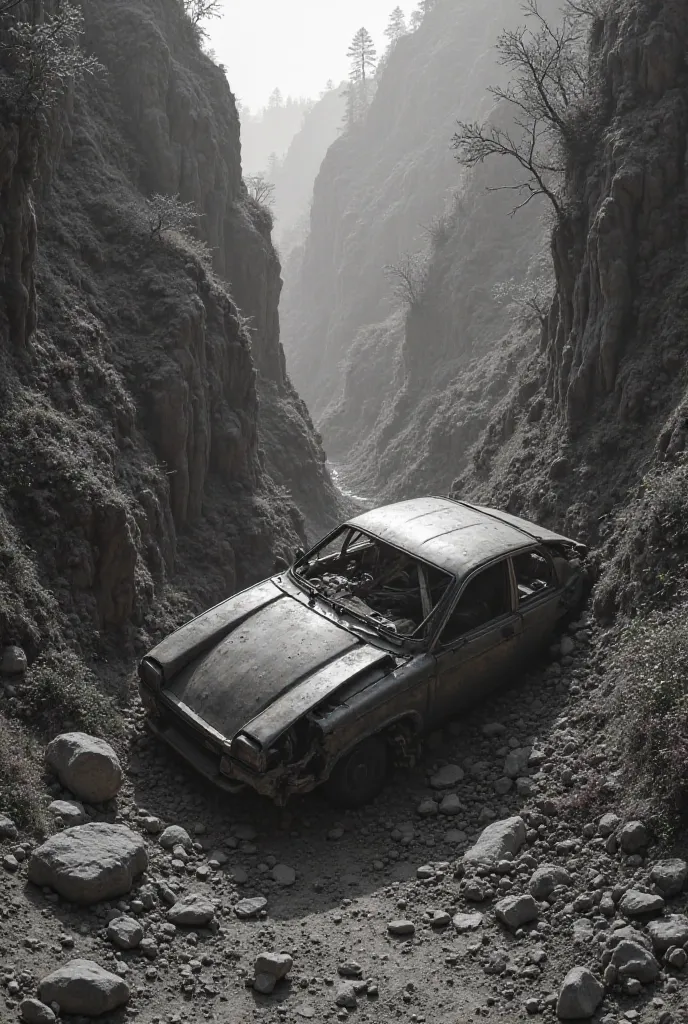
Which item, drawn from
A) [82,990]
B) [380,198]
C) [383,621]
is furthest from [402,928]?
[380,198]

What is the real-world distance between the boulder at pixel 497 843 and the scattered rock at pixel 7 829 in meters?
3.12

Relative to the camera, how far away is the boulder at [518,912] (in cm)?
579

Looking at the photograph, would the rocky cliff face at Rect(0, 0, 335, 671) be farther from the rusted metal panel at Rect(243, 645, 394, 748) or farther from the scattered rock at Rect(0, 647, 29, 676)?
the rusted metal panel at Rect(243, 645, 394, 748)

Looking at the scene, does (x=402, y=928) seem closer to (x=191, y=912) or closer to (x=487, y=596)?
(x=191, y=912)

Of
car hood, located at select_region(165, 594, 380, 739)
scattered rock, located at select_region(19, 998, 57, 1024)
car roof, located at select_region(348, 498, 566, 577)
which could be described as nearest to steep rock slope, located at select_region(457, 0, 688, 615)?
car roof, located at select_region(348, 498, 566, 577)

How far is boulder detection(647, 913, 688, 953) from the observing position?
511 cm

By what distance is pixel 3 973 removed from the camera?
4652mm

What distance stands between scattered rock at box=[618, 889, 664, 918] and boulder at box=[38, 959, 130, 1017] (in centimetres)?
303

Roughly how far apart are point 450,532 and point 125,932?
189 inches

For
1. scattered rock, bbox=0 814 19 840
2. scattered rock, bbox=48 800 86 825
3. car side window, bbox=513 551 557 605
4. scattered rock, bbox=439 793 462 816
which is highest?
car side window, bbox=513 551 557 605

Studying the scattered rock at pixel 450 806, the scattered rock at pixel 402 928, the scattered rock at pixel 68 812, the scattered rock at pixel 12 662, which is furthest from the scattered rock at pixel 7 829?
the scattered rock at pixel 450 806

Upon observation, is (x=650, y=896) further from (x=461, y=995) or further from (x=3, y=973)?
(x=3, y=973)

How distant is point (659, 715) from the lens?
6.53 metres

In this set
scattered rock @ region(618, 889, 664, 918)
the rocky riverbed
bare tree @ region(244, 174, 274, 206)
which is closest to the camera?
the rocky riverbed
